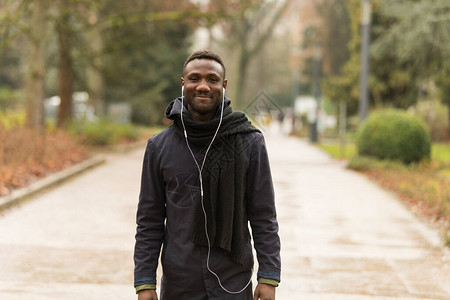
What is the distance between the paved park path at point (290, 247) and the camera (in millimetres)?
6242

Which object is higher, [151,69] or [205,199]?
[205,199]

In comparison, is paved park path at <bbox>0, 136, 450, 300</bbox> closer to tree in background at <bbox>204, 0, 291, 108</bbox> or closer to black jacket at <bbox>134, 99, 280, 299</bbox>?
black jacket at <bbox>134, 99, 280, 299</bbox>

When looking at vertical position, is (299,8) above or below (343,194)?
above

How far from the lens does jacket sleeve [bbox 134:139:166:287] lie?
318 centimetres

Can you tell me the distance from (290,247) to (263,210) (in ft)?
16.6

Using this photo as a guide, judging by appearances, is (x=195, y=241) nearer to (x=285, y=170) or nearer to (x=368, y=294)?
(x=368, y=294)

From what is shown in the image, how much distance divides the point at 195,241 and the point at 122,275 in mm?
3723

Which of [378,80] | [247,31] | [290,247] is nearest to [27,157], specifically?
[290,247]

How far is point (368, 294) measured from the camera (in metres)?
6.16

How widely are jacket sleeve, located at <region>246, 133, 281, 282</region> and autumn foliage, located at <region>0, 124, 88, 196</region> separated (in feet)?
27.1

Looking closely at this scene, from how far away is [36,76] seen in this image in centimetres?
1780

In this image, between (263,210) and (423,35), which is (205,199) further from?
(423,35)

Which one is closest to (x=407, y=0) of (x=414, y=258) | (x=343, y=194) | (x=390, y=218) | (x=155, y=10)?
(x=155, y=10)

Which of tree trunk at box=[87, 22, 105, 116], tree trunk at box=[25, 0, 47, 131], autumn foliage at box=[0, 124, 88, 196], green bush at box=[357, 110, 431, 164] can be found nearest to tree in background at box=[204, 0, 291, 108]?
tree trunk at box=[87, 22, 105, 116]
